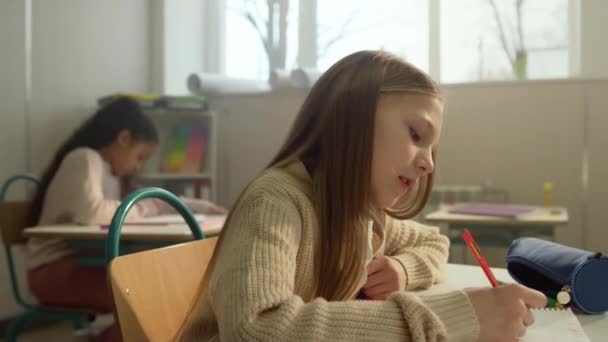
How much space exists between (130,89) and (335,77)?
351cm

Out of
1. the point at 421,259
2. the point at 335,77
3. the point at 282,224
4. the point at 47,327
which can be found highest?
the point at 335,77

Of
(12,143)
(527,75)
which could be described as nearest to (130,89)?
(12,143)

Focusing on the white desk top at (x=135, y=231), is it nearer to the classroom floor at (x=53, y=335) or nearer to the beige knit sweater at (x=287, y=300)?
the classroom floor at (x=53, y=335)

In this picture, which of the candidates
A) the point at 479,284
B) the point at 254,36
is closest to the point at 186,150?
the point at 254,36

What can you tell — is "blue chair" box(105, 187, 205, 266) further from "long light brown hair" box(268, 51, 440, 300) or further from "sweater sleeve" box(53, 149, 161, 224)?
"sweater sleeve" box(53, 149, 161, 224)

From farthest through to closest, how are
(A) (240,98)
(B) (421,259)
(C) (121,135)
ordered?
(A) (240,98) → (C) (121,135) → (B) (421,259)

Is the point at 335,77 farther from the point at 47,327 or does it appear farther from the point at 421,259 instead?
the point at 47,327

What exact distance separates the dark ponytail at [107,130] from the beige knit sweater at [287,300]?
208cm

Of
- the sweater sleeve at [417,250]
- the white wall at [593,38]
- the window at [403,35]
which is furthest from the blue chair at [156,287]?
the white wall at [593,38]

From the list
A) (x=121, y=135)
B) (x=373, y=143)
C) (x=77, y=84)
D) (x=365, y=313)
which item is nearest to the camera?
(x=365, y=313)

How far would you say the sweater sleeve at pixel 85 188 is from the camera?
246 cm

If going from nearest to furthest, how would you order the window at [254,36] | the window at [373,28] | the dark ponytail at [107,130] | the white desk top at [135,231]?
1. the white desk top at [135,231]
2. the dark ponytail at [107,130]
3. the window at [373,28]
4. the window at [254,36]

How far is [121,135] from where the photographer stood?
2.80m

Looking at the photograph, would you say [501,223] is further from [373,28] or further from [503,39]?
[373,28]
